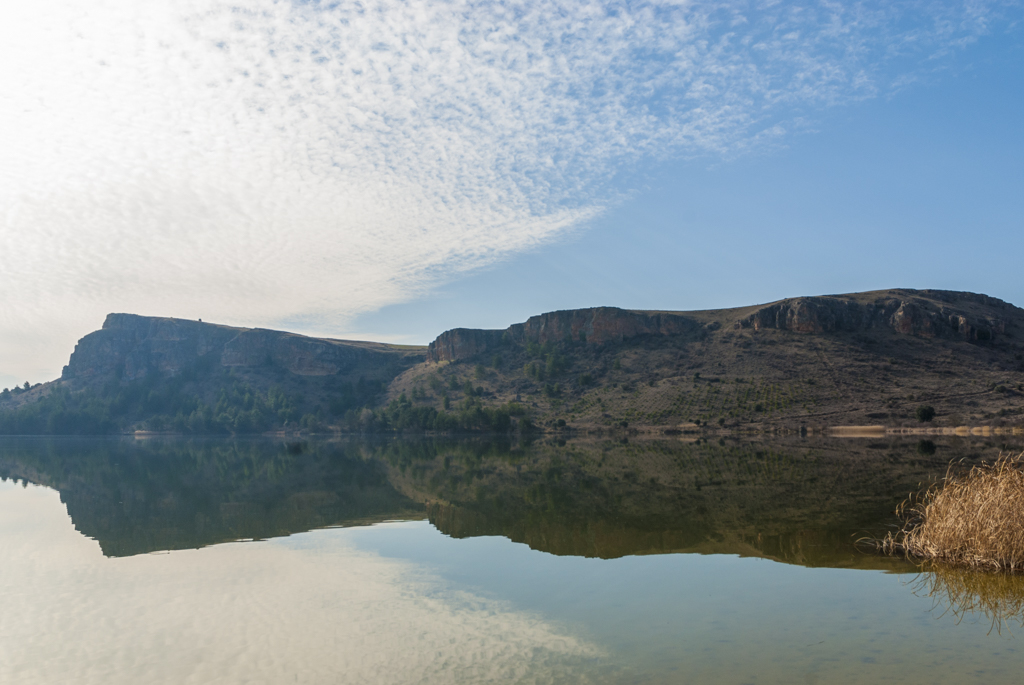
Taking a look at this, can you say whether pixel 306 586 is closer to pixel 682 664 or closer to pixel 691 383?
pixel 682 664

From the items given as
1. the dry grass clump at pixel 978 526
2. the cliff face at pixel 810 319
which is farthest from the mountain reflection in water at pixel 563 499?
the cliff face at pixel 810 319

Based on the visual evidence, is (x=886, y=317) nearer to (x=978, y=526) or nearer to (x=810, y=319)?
(x=810, y=319)

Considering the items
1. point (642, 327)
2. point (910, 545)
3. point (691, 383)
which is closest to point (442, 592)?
point (910, 545)

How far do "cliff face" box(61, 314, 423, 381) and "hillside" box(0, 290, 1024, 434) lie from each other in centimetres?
42

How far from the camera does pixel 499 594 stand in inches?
484

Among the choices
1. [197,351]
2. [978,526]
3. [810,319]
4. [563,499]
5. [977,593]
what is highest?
[810,319]

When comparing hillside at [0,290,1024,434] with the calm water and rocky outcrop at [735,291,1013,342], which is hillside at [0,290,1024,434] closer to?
rocky outcrop at [735,291,1013,342]

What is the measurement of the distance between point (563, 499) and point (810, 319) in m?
95.7

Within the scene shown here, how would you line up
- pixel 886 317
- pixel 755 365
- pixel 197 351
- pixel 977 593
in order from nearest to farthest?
pixel 977 593, pixel 755 365, pixel 886 317, pixel 197 351

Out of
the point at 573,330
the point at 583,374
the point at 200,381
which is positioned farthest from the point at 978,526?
the point at 200,381

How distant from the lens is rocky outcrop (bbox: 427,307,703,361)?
123m

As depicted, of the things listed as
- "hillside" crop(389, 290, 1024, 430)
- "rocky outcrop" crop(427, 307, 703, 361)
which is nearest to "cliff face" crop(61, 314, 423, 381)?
"rocky outcrop" crop(427, 307, 703, 361)

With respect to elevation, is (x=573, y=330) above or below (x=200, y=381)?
above

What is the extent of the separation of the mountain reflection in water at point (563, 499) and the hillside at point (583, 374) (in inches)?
1401
